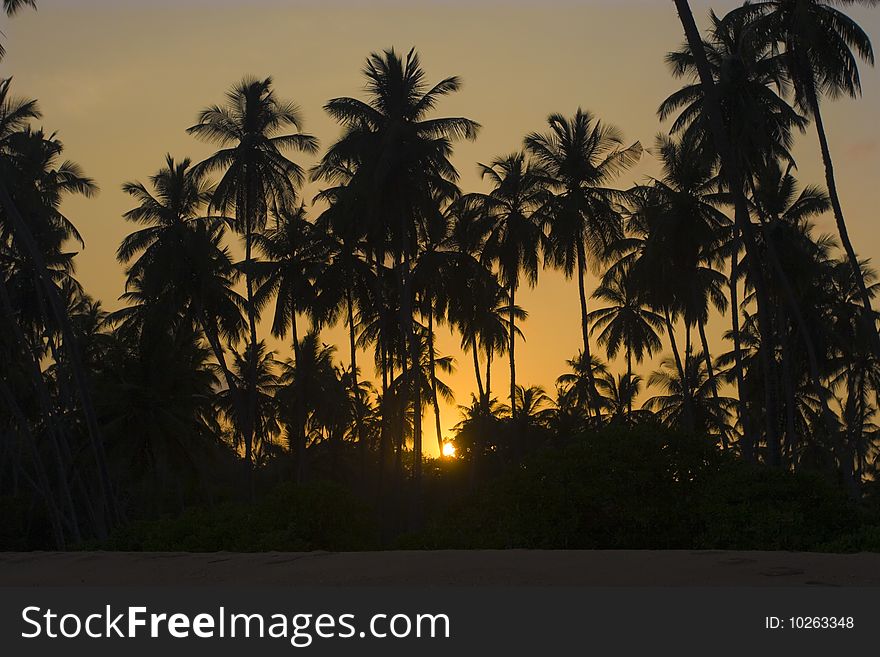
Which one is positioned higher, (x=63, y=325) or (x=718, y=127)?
(x=718, y=127)

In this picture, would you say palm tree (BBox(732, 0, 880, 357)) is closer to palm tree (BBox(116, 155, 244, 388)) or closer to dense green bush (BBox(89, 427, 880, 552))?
dense green bush (BBox(89, 427, 880, 552))

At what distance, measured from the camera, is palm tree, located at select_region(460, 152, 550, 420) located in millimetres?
36562

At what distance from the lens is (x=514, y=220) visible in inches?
1465

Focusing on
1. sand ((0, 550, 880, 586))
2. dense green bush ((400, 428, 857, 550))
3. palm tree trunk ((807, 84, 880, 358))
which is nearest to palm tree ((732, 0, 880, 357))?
palm tree trunk ((807, 84, 880, 358))

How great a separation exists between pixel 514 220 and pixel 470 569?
1161 inches

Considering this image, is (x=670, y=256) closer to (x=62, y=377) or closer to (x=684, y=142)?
(x=684, y=142)

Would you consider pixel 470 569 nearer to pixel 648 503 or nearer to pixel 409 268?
pixel 648 503

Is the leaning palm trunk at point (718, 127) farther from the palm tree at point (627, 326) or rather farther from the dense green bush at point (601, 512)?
the palm tree at point (627, 326)

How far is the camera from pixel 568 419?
1841 inches

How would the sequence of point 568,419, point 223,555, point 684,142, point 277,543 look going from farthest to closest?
point 568,419 < point 684,142 < point 277,543 < point 223,555

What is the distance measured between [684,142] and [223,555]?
62.6ft

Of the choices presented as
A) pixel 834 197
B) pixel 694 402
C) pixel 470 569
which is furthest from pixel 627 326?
pixel 470 569

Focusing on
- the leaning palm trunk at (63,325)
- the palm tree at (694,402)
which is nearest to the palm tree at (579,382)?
the palm tree at (694,402)

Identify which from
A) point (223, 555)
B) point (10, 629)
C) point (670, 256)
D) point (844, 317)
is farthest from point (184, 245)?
point (10, 629)
